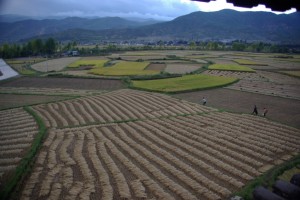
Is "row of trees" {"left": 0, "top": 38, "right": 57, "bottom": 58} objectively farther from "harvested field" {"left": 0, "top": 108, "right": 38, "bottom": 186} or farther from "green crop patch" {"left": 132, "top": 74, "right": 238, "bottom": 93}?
"harvested field" {"left": 0, "top": 108, "right": 38, "bottom": 186}

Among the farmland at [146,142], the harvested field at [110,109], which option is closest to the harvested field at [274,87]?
the farmland at [146,142]

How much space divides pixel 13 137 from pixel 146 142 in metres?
7.84

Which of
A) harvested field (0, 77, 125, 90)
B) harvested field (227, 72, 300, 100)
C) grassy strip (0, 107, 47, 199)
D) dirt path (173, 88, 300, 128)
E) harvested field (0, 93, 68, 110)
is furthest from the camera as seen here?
harvested field (0, 77, 125, 90)

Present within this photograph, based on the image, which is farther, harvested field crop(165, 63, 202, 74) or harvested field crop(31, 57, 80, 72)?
harvested field crop(31, 57, 80, 72)

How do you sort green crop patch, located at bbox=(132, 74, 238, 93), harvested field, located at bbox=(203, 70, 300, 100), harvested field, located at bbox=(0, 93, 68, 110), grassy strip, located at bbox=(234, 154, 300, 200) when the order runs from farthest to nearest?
green crop patch, located at bbox=(132, 74, 238, 93) → harvested field, located at bbox=(203, 70, 300, 100) → harvested field, located at bbox=(0, 93, 68, 110) → grassy strip, located at bbox=(234, 154, 300, 200)

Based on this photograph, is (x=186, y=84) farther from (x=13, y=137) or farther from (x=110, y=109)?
(x=13, y=137)

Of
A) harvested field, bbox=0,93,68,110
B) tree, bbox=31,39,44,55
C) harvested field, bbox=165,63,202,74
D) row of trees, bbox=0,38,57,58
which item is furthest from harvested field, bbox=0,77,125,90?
tree, bbox=31,39,44,55

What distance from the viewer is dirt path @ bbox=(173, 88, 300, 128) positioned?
22484 mm

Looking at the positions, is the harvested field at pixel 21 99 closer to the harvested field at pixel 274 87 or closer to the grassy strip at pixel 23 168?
the grassy strip at pixel 23 168

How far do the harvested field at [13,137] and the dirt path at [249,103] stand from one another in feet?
52.9

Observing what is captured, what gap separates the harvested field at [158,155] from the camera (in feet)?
33.5

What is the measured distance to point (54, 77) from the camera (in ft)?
150

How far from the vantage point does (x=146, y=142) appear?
15406 millimetres

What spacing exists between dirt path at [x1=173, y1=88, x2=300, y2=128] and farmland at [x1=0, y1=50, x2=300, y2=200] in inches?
3.8
